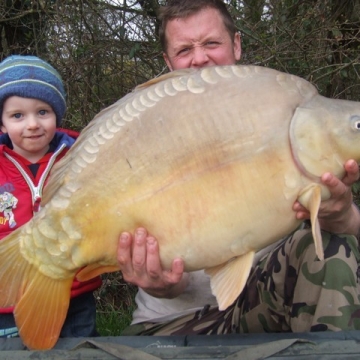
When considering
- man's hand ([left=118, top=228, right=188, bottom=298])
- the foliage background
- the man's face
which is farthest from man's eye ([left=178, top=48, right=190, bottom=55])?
the foliage background

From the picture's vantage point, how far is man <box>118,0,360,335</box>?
123cm

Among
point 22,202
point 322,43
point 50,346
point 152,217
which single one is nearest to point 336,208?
point 152,217

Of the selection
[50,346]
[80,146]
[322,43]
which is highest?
[322,43]

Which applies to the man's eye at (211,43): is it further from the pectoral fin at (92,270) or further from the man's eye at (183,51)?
the pectoral fin at (92,270)

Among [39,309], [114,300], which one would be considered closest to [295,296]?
[39,309]

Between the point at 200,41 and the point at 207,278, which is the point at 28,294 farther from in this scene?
the point at 200,41

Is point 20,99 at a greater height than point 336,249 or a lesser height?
greater

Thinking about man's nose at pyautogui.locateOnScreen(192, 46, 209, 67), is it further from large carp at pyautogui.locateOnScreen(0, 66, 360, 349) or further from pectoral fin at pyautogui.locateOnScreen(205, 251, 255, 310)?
pectoral fin at pyautogui.locateOnScreen(205, 251, 255, 310)

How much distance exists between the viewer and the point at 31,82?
63.5 inches

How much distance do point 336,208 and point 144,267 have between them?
1.36ft

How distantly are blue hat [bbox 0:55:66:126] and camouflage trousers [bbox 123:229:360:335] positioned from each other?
25.4 inches

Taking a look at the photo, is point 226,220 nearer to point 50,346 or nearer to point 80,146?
point 80,146

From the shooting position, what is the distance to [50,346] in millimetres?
1220

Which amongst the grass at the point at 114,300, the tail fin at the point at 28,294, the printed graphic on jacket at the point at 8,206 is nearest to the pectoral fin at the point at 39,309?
the tail fin at the point at 28,294
